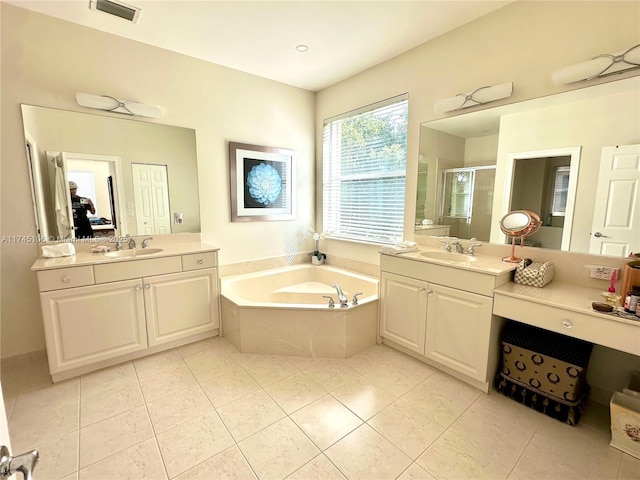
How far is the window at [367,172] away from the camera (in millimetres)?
2881

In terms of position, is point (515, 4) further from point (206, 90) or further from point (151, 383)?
point (151, 383)

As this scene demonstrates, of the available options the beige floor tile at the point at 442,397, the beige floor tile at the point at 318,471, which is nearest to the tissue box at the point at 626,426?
the beige floor tile at the point at 442,397

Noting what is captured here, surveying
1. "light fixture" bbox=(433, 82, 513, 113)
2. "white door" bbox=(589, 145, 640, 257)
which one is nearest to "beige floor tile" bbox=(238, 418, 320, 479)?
"white door" bbox=(589, 145, 640, 257)

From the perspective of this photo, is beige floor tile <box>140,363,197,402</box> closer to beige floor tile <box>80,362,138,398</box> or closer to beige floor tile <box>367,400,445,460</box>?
beige floor tile <box>80,362,138,398</box>

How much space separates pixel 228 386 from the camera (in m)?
2.02

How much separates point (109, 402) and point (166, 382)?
0.33m

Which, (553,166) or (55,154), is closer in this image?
(553,166)

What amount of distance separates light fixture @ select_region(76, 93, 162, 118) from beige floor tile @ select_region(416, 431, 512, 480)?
315 centimetres

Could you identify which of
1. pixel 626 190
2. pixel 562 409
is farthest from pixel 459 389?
pixel 626 190

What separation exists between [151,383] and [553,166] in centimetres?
312

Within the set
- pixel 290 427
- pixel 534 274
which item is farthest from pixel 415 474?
pixel 534 274

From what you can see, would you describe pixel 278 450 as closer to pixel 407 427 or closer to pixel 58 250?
pixel 407 427

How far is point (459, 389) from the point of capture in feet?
6.57

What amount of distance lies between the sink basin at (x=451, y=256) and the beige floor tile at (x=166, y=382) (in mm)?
2061
